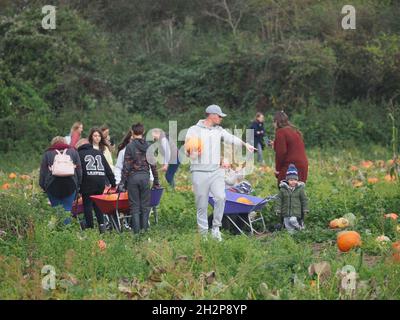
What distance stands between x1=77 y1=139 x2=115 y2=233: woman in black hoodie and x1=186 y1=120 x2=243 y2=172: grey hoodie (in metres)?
1.77

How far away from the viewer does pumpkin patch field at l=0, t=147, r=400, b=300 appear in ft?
26.3

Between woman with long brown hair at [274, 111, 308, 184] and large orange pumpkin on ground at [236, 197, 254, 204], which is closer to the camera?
large orange pumpkin on ground at [236, 197, 254, 204]

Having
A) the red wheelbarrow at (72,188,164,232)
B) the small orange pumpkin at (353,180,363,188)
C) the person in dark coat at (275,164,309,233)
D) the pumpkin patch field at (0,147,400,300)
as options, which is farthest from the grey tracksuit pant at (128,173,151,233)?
the small orange pumpkin at (353,180,363,188)

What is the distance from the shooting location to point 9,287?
852 centimetres

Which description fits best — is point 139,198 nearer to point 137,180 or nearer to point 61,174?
point 137,180

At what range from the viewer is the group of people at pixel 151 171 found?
12.0 metres

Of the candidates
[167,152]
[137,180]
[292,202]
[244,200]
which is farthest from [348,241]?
[167,152]

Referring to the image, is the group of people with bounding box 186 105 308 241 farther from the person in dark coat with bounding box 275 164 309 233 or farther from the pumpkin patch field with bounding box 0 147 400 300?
the pumpkin patch field with bounding box 0 147 400 300

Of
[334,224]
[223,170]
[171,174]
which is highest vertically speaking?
[223,170]

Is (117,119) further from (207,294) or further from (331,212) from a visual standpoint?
(207,294)

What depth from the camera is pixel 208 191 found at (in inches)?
473

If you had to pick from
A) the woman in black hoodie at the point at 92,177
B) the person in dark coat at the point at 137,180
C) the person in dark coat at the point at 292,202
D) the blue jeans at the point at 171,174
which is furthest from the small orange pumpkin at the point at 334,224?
the blue jeans at the point at 171,174

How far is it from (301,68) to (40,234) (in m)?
23.2

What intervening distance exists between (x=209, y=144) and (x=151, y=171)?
144cm
